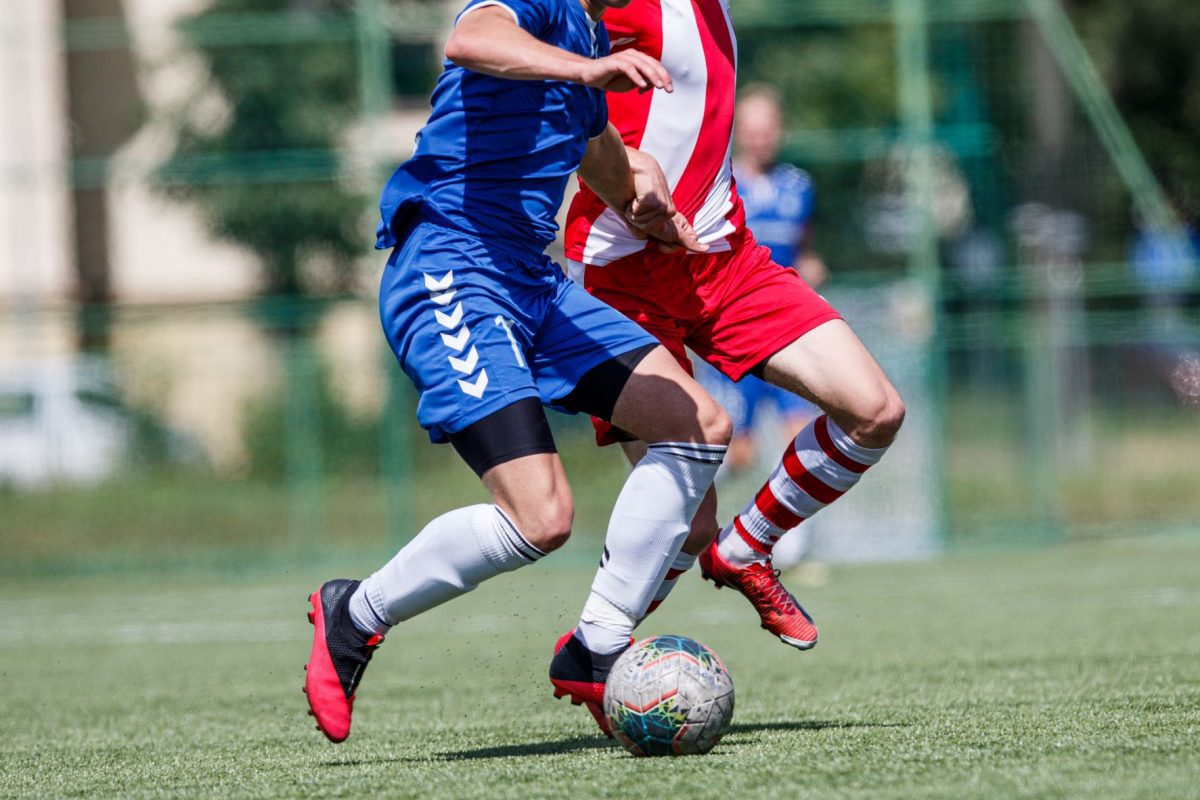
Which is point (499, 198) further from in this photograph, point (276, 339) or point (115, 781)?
point (276, 339)

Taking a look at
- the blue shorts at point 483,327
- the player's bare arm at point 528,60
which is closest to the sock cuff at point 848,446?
the blue shorts at point 483,327

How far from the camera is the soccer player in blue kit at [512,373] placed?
418cm

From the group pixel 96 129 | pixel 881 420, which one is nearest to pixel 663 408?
pixel 881 420

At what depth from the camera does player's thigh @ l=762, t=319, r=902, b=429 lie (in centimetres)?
477

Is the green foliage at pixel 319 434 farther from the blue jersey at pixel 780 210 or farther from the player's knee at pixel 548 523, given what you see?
the player's knee at pixel 548 523

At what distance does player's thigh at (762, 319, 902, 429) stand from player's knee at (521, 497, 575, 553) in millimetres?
907

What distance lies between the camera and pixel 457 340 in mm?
4195

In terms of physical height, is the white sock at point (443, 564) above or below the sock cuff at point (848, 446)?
below

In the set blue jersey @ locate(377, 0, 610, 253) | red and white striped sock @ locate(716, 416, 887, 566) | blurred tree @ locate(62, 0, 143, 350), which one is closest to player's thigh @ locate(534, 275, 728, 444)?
blue jersey @ locate(377, 0, 610, 253)

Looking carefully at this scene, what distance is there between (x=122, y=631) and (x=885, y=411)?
536 cm

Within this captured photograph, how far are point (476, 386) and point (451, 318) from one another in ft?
0.61

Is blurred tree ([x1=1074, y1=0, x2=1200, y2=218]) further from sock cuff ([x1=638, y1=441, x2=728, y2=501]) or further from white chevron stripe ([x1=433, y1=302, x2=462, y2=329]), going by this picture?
white chevron stripe ([x1=433, y1=302, x2=462, y2=329])

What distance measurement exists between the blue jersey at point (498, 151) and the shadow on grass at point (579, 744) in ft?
4.05

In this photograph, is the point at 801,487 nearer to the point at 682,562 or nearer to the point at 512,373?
the point at 682,562
